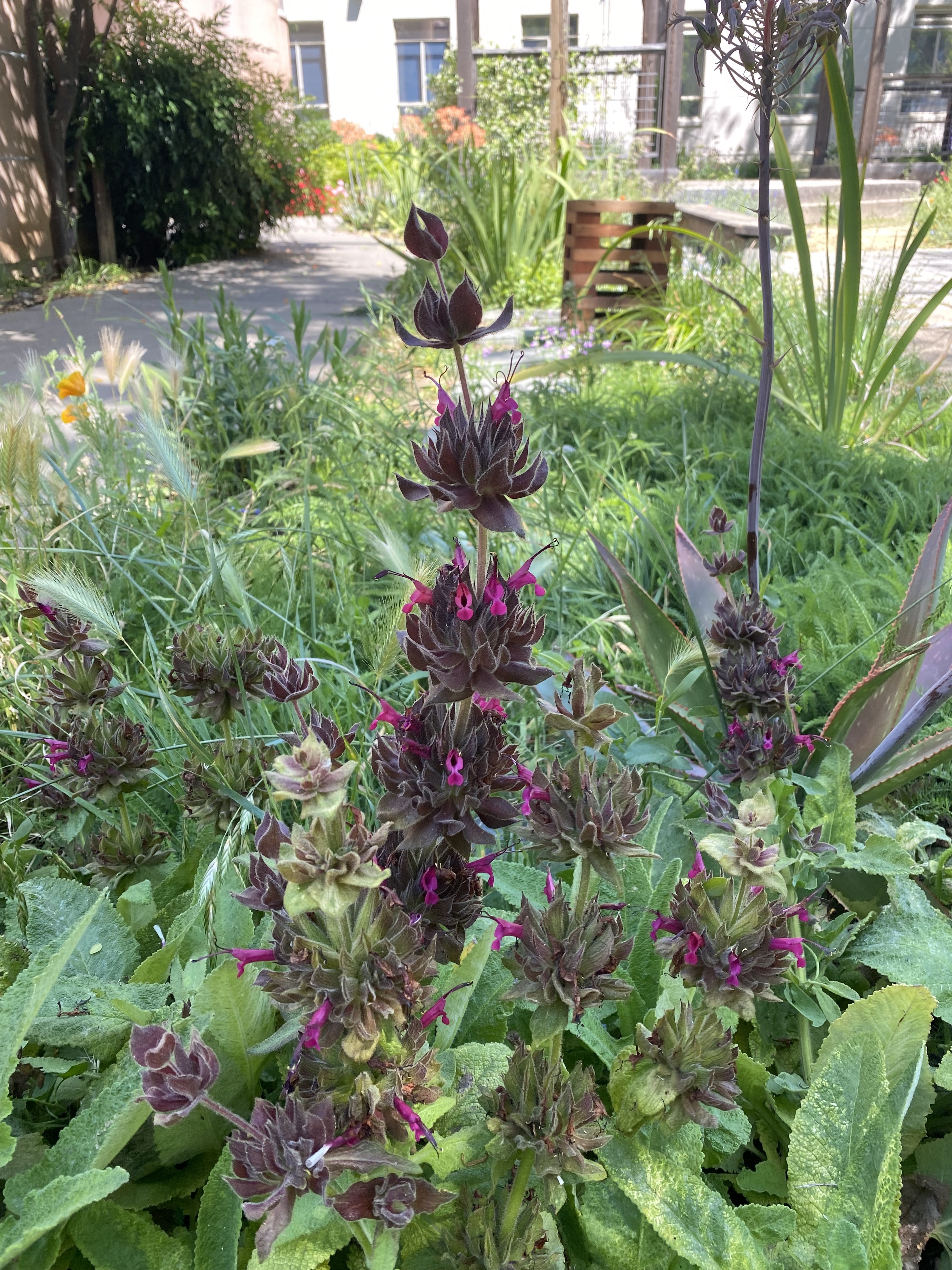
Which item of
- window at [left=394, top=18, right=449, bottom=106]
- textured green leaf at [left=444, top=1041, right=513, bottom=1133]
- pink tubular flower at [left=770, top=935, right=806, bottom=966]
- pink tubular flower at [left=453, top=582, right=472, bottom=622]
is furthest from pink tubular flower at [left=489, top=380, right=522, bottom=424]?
window at [left=394, top=18, right=449, bottom=106]

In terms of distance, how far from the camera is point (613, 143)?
987cm

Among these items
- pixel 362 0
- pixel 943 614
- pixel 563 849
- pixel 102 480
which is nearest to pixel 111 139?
pixel 102 480

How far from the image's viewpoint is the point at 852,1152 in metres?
0.81

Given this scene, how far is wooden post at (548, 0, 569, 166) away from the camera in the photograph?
23.4 ft

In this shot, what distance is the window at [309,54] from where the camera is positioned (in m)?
26.8

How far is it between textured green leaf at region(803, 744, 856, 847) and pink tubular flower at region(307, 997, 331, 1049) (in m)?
0.85

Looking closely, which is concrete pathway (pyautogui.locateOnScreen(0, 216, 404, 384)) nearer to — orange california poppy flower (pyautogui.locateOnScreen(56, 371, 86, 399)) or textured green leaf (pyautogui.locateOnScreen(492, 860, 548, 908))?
orange california poppy flower (pyautogui.locateOnScreen(56, 371, 86, 399))

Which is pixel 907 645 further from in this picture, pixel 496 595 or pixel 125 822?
pixel 125 822

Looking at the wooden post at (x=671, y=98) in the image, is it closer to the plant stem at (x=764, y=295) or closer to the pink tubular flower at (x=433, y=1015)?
the plant stem at (x=764, y=295)

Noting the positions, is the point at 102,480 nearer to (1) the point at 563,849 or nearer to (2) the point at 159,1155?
(2) the point at 159,1155

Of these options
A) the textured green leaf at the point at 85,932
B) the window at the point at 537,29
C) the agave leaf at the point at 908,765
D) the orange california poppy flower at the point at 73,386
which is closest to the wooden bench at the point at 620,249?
the orange california poppy flower at the point at 73,386

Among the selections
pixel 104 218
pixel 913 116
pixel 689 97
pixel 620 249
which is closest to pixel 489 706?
pixel 620 249

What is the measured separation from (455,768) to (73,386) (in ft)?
7.97

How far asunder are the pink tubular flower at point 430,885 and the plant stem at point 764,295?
834 millimetres
